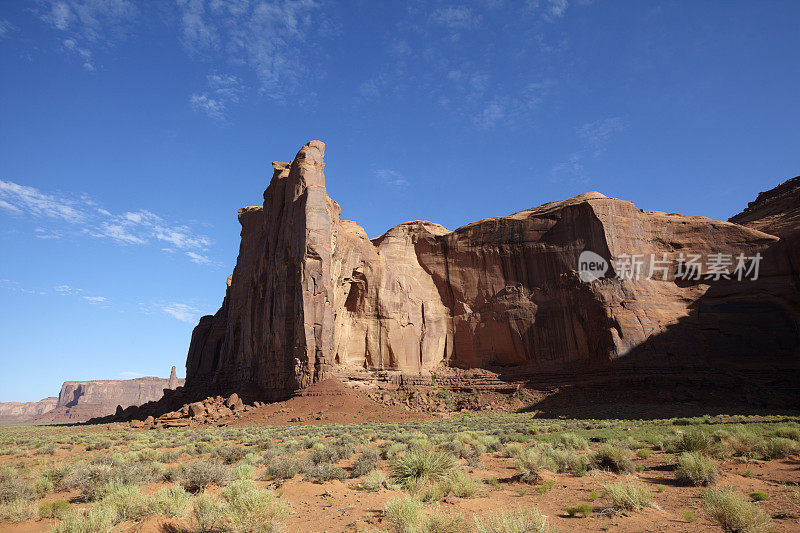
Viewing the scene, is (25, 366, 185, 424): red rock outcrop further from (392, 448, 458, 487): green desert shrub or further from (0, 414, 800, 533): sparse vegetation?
(392, 448, 458, 487): green desert shrub

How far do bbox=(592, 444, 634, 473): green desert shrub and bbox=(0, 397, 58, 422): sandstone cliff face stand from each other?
229 meters

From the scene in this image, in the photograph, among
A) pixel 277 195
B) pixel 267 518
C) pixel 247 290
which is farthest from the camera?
pixel 247 290

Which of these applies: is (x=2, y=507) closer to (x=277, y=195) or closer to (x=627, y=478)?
(x=627, y=478)

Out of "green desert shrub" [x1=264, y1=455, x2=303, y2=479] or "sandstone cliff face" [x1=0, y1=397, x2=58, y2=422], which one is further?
"sandstone cliff face" [x1=0, y1=397, x2=58, y2=422]

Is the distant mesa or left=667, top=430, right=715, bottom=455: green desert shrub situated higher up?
the distant mesa

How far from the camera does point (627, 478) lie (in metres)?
9.91

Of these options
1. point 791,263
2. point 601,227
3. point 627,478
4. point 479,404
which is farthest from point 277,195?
point 791,263

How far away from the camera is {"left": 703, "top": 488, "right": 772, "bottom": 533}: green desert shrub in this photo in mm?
5770

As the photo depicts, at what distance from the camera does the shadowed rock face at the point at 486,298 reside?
134 feet

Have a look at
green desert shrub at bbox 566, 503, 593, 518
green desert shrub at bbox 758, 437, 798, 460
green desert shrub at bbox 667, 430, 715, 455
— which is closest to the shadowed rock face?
green desert shrub at bbox 667, 430, 715, 455

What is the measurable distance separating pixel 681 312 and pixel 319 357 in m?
35.5

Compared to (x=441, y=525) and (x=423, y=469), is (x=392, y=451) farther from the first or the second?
(x=441, y=525)

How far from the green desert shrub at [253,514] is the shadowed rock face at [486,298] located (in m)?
32.2

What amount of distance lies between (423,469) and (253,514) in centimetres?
437
